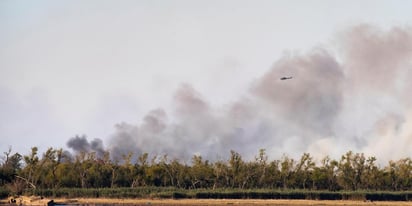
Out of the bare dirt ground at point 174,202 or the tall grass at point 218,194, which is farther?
the tall grass at point 218,194

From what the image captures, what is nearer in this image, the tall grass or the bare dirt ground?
the bare dirt ground

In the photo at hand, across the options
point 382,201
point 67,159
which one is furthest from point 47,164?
point 382,201

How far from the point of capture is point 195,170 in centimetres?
11575

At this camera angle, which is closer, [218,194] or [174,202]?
[174,202]

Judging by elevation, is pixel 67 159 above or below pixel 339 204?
above

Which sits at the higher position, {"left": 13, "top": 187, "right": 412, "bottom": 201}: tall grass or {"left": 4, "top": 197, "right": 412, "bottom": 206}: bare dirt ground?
{"left": 13, "top": 187, "right": 412, "bottom": 201}: tall grass

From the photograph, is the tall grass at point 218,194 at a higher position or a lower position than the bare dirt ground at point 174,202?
higher

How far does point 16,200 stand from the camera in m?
92.3

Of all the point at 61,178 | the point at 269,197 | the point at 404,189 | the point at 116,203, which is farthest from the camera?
the point at 404,189

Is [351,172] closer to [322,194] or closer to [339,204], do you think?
[322,194]

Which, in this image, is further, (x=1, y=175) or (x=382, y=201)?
(x=1, y=175)

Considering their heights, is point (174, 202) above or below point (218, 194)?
below

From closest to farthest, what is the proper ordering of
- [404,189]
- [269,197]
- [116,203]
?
[116,203], [269,197], [404,189]

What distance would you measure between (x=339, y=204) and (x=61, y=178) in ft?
143
